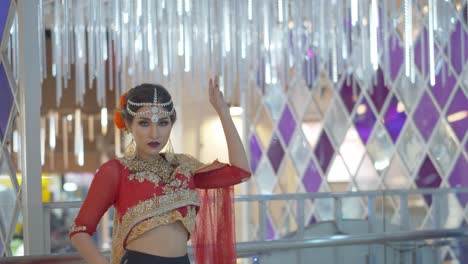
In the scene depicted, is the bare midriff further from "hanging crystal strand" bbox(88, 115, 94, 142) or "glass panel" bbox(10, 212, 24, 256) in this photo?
"hanging crystal strand" bbox(88, 115, 94, 142)

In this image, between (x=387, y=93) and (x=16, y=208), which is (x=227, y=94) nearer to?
(x=387, y=93)

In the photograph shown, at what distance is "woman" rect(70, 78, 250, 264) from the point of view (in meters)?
1.57

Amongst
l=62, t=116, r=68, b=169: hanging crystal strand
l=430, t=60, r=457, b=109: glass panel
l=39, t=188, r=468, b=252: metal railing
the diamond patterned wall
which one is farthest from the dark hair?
l=62, t=116, r=68, b=169: hanging crystal strand

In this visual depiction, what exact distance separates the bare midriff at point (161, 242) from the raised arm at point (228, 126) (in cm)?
18

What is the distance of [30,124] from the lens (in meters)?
2.83

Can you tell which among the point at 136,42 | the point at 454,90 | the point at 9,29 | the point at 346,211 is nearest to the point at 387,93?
the point at 454,90

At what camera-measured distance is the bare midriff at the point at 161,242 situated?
157 cm

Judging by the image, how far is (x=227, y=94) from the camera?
5.63 m

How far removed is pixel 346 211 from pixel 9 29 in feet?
11.8

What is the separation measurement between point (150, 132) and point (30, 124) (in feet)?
4.36

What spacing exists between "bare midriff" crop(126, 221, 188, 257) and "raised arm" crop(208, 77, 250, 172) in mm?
179

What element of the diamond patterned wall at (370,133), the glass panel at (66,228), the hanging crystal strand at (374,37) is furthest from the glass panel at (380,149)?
the hanging crystal strand at (374,37)

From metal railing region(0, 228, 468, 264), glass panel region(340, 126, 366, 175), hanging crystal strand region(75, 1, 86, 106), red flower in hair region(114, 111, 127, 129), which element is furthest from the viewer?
glass panel region(340, 126, 366, 175)

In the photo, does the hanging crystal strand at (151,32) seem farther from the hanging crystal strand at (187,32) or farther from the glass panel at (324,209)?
the glass panel at (324,209)
